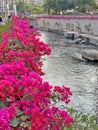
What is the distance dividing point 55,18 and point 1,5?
65.4 feet

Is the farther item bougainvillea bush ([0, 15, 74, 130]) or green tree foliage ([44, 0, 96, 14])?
green tree foliage ([44, 0, 96, 14])

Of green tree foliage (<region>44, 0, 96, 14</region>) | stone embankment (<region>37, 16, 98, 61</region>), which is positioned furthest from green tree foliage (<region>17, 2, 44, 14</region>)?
stone embankment (<region>37, 16, 98, 61</region>)

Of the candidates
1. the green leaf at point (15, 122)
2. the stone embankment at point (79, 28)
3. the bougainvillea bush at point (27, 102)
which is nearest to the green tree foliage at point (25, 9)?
the stone embankment at point (79, 28)

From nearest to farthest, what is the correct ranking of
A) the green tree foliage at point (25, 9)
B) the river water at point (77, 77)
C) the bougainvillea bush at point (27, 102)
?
1. the bougainvillea bush at point (27, 102)
2. the river water at point (77, 77)
3. the green tree foliage at point (25, 9)

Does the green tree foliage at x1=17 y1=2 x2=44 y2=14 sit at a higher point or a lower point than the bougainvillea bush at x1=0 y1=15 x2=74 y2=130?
lower

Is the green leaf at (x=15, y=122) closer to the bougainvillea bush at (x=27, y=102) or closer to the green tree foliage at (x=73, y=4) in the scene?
the bougainvillea bush at (x=27, y=102)

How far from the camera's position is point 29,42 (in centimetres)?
686

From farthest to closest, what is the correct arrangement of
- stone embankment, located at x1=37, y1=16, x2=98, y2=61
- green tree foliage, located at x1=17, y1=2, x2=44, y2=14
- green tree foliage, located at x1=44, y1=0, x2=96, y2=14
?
green tree foliage, located at x1=17, y1=2, x2=44, y2=14 → green tree foliage, located at x1=44, y1=0, x2=96, y2=14 → stone embankment, located at x1=37, y1=16, x2=98, y2=61

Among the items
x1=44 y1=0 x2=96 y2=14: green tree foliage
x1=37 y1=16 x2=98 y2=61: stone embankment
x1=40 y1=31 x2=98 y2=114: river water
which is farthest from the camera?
x1=44 y1=0 x2=96 y2=14: green tree foliage

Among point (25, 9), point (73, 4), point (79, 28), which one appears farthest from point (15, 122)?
point (25, 9)

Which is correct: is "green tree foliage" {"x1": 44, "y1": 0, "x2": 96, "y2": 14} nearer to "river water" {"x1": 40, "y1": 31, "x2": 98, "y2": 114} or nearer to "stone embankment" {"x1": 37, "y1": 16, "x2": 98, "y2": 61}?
"stone embankment" {"x1": 37, "y1": 16, "x2": 98, "y2": 61}

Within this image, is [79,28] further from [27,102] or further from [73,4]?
[27,102]

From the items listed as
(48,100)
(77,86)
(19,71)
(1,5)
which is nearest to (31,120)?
(48,100)

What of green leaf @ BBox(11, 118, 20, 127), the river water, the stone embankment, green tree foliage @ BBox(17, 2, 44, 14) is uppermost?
green leaf @ BBox(11, 118, 20, 127)
